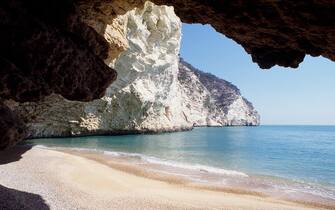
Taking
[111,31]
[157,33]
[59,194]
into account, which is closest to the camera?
[59,194]

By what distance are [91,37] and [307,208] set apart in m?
11.8

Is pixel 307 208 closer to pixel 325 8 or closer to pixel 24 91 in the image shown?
pixel 325 8

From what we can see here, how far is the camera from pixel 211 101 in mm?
128875

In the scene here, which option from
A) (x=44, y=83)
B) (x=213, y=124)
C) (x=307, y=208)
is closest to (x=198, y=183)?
(x=307, y=208)

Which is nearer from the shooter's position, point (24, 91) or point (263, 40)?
point (24, 91)

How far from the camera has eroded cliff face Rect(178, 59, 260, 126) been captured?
4461 inches

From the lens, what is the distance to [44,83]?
28.5 ft

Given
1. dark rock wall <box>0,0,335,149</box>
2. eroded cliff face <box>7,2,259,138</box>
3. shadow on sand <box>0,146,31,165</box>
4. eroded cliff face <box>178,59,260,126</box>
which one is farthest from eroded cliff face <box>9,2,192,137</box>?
eroded cliff face <box>178,59,260,126</box>

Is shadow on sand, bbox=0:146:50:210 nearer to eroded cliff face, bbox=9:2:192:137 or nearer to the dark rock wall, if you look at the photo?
the dark rock wall

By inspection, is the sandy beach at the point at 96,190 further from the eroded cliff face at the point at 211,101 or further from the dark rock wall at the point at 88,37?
the eroded cliff face at the point at 211,101

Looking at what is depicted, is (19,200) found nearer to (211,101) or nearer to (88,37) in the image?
(88,37)

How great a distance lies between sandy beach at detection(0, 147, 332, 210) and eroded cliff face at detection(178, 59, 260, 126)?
8685cm

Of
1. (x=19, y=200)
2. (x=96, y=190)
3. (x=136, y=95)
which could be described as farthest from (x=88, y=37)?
(x=136, y=95)

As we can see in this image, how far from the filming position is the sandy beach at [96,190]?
12.5 m
